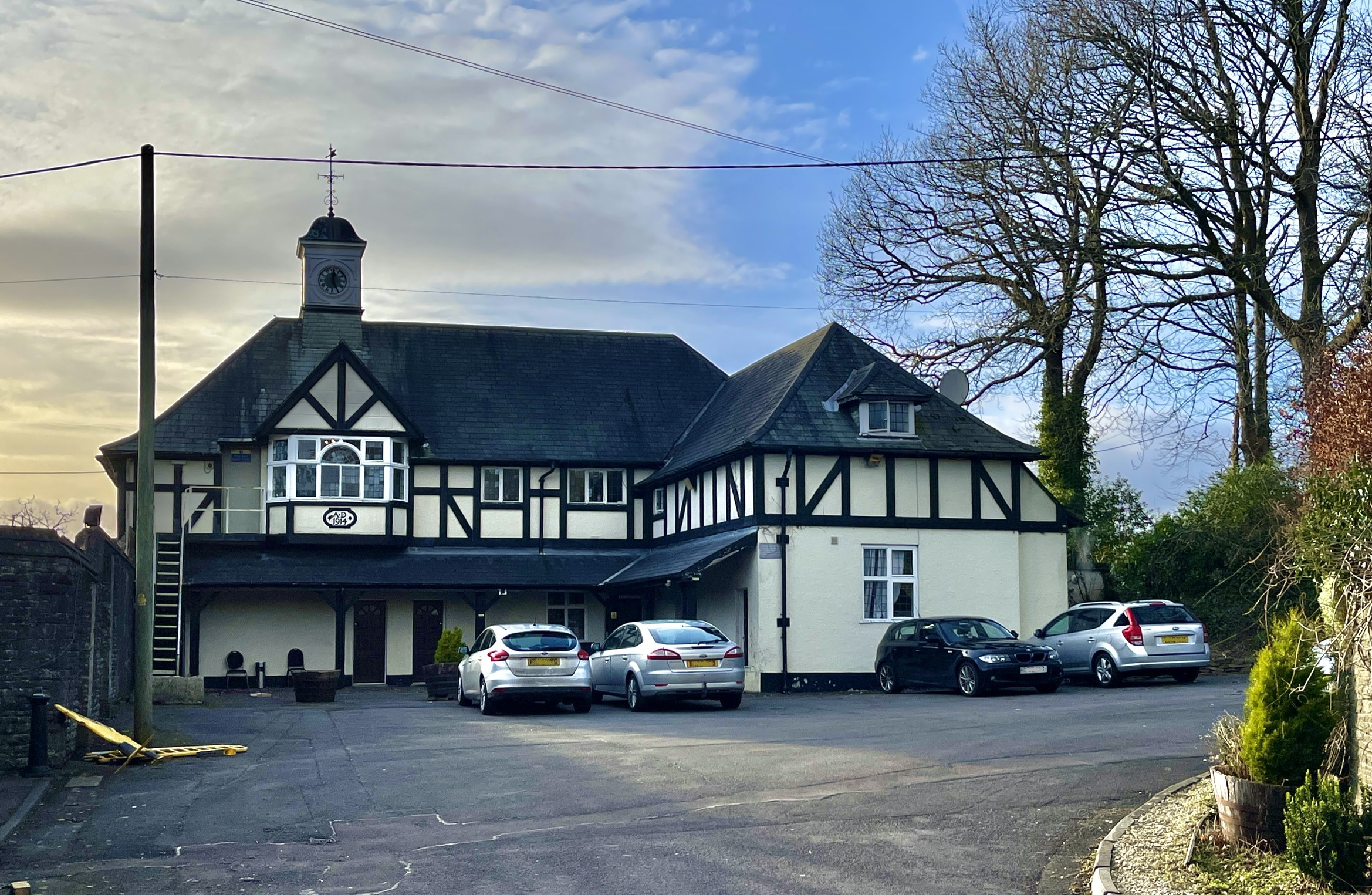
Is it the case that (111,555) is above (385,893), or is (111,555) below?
above

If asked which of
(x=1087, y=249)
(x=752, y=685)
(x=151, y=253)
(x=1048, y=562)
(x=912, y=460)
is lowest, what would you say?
(x=752, y=685)

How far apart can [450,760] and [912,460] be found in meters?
17.7

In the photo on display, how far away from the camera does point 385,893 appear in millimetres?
8758

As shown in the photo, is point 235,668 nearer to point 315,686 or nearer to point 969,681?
point 315,686

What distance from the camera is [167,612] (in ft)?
108

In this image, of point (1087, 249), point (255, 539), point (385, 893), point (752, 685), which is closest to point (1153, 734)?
point (385, 893)

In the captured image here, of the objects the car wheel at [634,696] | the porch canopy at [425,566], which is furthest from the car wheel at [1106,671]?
the porch canopy at [425,566]

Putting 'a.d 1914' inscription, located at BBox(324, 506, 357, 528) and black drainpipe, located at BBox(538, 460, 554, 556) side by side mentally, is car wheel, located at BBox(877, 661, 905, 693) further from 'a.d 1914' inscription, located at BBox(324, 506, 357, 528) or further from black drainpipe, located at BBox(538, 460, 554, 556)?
'a.d 1914' inscription, located at BBox(324, 506, 357, 528)

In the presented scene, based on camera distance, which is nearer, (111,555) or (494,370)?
(111,555)

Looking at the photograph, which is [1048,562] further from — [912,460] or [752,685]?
[752,685]

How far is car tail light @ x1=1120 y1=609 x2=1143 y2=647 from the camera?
24984 mm

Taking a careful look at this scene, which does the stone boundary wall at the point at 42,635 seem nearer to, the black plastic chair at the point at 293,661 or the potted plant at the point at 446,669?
the potted plant at the point at 446,669

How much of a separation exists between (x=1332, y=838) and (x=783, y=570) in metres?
21.6

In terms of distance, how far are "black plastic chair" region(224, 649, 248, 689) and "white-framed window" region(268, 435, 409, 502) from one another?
12.9 ft
